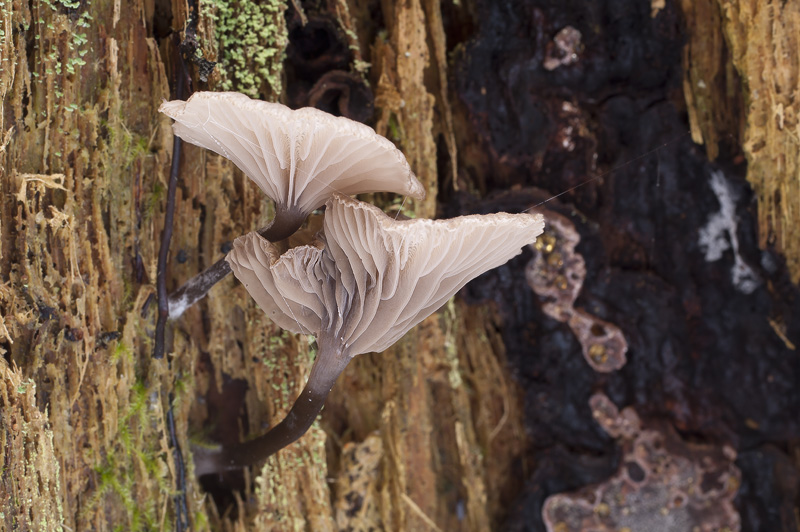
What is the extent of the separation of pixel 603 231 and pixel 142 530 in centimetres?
259

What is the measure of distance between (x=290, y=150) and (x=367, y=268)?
48 centimetres

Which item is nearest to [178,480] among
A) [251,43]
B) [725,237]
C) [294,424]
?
[294,424]

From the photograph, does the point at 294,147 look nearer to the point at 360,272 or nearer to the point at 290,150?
the point at 290,150

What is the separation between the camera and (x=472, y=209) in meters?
3.17

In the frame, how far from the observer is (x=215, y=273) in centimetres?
255

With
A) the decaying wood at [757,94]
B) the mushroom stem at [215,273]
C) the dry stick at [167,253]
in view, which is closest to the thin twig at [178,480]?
the dry stick at [167,253]

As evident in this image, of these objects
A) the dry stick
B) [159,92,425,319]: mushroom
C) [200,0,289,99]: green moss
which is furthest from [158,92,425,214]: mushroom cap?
[200,0,289,99]: green moss

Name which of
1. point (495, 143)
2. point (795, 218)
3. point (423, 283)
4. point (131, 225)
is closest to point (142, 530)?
point (131, 225)

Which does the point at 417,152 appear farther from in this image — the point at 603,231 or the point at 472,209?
the point at 603,231

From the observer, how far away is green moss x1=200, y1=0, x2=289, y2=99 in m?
2.73

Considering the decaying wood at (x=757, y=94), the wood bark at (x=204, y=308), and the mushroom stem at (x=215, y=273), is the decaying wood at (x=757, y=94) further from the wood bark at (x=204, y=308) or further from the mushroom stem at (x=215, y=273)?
the mushroom stem at (x=215, y=273)

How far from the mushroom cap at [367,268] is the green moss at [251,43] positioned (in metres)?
0.84

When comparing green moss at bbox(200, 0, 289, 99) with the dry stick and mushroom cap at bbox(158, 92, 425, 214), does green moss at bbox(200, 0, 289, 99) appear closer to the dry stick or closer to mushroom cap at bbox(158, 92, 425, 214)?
the dry stick

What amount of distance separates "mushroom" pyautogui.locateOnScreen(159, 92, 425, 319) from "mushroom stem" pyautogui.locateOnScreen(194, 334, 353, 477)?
501 millimetres
